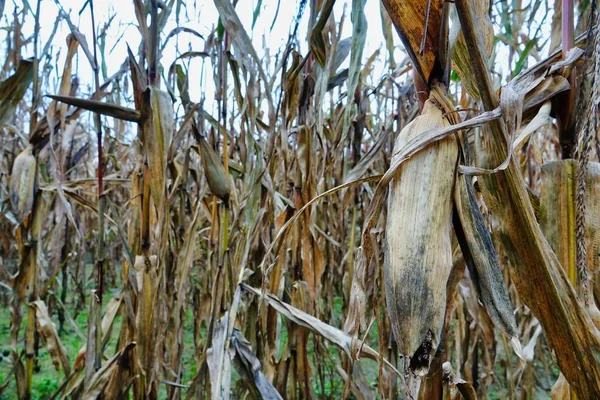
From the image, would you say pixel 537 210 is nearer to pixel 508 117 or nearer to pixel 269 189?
pixel 508 117

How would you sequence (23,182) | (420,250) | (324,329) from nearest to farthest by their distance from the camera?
(420,250)
(324,329)
(23,182)

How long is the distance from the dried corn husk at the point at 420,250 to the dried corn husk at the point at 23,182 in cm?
107

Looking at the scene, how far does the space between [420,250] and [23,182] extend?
1121 mm

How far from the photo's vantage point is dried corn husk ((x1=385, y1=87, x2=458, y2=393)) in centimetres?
34

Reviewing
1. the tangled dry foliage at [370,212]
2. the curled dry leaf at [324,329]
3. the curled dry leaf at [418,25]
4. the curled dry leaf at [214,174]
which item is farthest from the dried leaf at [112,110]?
the curled dry leaf at [418,25]

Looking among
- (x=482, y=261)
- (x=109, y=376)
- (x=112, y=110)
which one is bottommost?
(x=109, y=376)

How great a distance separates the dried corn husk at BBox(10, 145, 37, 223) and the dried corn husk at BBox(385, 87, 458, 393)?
107 cm

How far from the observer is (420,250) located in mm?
345

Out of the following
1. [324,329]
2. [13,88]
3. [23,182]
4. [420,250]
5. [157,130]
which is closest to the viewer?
[420,250]

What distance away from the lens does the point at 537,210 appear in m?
0.54

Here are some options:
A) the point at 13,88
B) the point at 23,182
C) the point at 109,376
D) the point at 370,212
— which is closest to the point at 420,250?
the point at 370,212

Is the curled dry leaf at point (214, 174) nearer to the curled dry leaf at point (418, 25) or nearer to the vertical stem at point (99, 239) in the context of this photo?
the vertical stem at point (99, 239)

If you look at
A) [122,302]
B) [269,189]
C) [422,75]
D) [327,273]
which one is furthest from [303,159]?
[327,273]

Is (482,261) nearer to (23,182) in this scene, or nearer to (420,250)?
(420,250)
